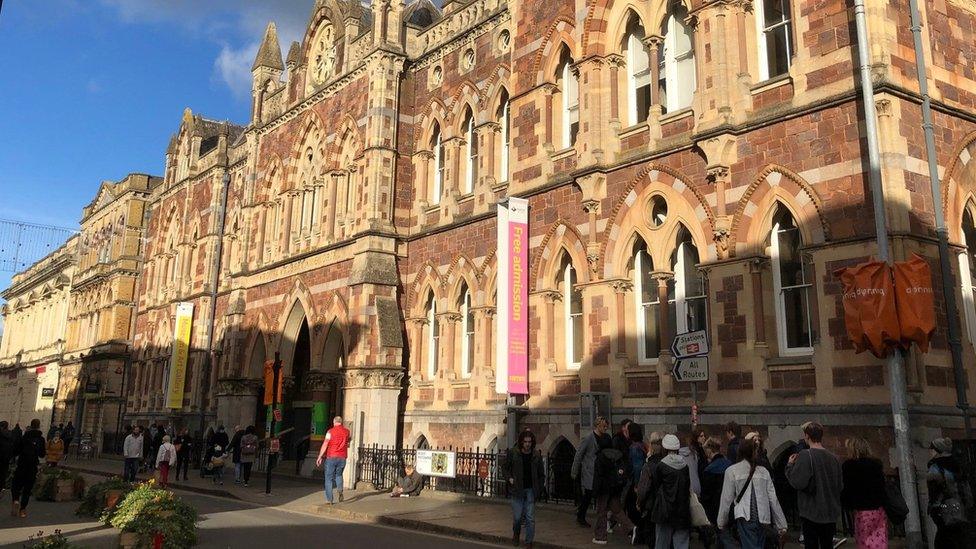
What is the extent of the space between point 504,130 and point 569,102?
2.76 metres

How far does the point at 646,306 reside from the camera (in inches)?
644

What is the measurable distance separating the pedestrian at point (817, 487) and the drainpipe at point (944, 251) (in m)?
4.86

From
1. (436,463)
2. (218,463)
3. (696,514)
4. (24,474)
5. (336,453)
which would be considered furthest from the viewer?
(218,463)

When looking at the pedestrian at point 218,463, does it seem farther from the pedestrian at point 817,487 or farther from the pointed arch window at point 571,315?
the pedestrian at point 817,487

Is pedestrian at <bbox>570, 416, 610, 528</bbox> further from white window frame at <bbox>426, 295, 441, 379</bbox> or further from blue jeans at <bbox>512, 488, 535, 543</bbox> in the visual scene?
white window frame at <bbox>426, 295, 441, 379</bbox>

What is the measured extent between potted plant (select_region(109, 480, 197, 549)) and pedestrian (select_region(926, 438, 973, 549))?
9730mm

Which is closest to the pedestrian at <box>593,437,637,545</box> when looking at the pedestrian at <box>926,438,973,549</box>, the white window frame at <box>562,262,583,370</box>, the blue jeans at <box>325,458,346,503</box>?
the pedestrian at <box>926,438,973,549</box>

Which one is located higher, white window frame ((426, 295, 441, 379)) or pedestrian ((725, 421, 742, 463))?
white window frame ((426, 295, 441, 379))

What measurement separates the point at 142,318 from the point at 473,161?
89.9ft

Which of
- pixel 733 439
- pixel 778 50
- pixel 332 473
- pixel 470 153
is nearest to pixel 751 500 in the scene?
pixel 733 439

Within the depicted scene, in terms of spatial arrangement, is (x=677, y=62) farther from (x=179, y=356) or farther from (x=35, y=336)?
(x=35, y=336)

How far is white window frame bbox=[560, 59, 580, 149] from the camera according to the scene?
1905 centimetres

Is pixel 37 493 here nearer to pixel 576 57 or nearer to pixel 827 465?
pixel 576 57

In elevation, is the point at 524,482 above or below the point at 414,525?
above
